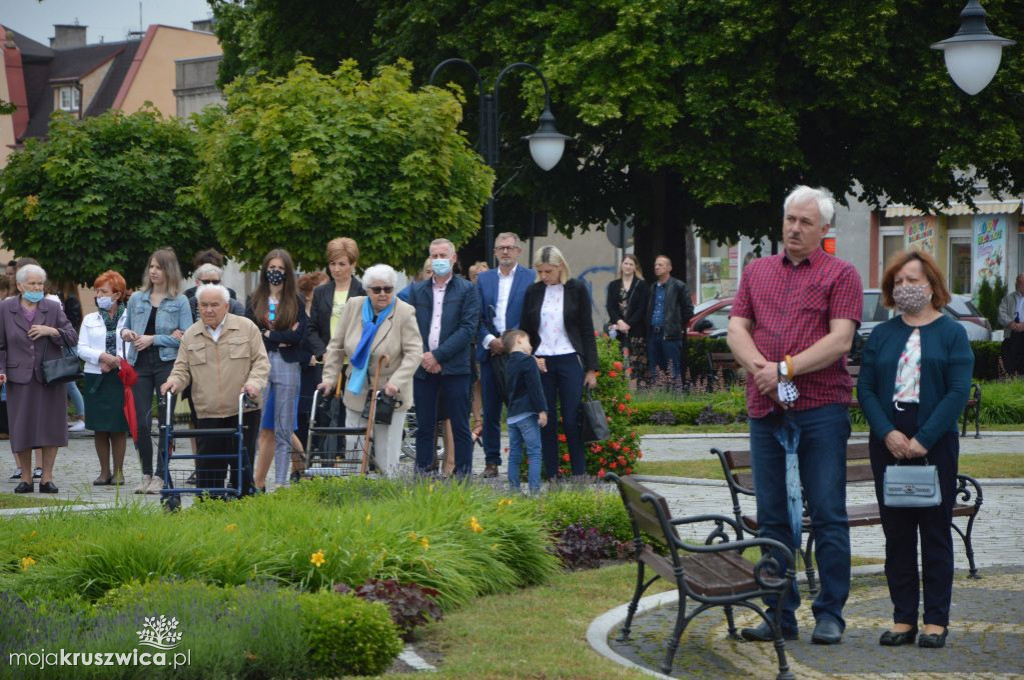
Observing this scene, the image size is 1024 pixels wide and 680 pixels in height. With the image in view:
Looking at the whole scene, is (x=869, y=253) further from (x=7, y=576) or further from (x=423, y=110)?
(x=7, y=576)

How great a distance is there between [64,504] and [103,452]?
419 cm

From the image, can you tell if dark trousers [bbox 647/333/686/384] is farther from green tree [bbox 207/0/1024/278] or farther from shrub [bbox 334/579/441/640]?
shrub [bbox 334/579/441/640]

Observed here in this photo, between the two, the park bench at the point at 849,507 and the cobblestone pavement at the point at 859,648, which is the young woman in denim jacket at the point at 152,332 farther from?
the cobblestone pavement at the point at 859,648

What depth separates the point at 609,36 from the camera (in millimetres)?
24188

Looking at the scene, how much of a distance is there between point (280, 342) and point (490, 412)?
2.01 m

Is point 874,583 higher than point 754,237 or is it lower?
lower

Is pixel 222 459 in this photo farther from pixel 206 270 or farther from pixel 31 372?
pixel 31 372

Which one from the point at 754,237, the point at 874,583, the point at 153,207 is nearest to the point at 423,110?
the point at 153,207

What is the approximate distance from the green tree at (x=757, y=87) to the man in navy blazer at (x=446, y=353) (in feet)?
37.2

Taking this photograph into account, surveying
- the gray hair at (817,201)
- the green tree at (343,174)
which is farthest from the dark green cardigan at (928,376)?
the green tree at (343,174)

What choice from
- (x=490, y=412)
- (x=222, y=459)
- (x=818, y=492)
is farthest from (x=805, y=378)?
(x=490, y=412)

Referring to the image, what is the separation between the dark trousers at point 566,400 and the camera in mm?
12719

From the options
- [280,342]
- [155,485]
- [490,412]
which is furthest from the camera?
[490,412]

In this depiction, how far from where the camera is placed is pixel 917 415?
24.8 ft
